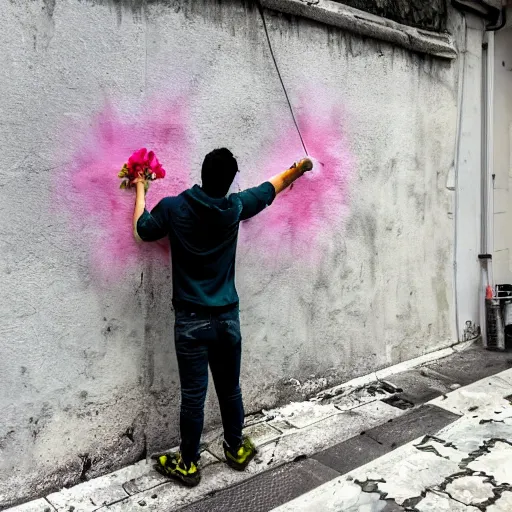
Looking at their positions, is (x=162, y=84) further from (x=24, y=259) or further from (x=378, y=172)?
(x=378, y=172)

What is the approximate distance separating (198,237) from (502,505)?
86.2 inches

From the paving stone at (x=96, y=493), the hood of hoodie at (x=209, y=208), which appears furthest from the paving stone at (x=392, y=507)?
the hood of hoodie at (x=209, y=208)

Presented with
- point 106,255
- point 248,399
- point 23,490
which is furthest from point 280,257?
point 23,490

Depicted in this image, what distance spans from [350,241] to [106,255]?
6.96 feet

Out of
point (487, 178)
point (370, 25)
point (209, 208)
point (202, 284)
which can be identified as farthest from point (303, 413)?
point (487, 178)

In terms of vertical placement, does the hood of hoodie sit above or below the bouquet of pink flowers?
below

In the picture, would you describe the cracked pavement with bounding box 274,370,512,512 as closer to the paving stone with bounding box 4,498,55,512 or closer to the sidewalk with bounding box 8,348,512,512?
the sidewalk with bounding box 8,348,512,512

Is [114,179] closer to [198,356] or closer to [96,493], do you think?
[198,356]

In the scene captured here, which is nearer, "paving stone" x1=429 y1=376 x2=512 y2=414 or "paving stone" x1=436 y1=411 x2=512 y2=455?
"paving stone" x1=436 y1=411 x2=512 y2=455

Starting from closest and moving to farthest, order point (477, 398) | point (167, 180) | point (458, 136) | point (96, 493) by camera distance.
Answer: point (96, 493), point (167, 180), point (477, 398), point (458, 136)

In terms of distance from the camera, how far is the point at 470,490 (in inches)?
126

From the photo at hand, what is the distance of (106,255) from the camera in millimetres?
3303

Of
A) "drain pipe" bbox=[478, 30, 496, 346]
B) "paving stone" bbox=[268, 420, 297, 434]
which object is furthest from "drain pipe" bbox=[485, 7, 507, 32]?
"paving stone" bbox=[268, 420, 297, 434]

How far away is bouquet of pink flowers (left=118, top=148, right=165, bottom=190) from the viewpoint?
3279mm
